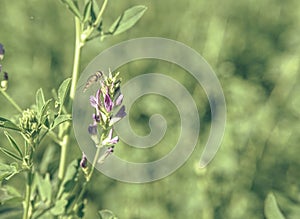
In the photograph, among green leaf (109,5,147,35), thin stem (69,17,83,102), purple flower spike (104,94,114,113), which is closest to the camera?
purple flower spike (104,94,114,113)

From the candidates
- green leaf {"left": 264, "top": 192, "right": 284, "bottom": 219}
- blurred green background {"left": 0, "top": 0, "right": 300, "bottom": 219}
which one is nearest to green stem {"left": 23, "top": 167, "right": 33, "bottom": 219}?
green leaf {"left": 264, "top": 192, "right": 284, "bottom": 219}

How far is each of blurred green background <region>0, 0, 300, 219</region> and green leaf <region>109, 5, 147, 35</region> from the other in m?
0.72

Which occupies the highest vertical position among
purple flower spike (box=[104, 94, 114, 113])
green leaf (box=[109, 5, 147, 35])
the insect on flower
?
the insect on flower

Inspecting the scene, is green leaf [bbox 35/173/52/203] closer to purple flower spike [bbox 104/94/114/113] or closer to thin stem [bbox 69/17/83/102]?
thin stem [bbox 69/17/83/102]

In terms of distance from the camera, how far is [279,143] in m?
A: 2.45

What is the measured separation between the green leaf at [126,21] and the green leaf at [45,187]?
46 cm

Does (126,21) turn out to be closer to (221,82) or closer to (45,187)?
(45,187)

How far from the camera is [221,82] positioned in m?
2.69

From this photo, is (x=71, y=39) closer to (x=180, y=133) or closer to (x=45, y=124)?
(x=180, y=133)

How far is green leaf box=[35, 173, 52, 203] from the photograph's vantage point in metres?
1.55

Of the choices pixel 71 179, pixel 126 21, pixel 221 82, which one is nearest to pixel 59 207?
pixel 71 179

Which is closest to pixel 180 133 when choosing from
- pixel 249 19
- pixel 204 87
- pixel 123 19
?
pixel 204 87

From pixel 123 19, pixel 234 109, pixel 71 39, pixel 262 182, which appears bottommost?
pixel 262 182

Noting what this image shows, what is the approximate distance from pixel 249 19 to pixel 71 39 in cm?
100
